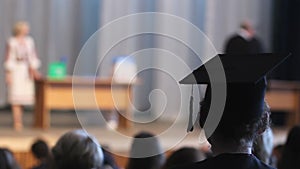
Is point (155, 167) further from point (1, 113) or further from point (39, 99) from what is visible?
point (1, 113)

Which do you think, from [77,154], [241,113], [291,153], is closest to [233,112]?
[241,113]

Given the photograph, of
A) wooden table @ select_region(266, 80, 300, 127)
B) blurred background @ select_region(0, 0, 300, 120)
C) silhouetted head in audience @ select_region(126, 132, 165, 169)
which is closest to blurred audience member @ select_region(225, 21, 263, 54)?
wooden table @ select_region(266, 80, 300, 127)

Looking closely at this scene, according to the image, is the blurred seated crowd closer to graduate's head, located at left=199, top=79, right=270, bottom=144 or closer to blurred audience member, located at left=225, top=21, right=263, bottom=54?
graduate's head, located at left=199, top=79, right=270, bottom=144

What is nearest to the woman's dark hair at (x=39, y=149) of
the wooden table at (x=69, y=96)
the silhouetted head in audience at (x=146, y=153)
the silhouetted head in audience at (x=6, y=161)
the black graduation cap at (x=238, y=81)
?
the silhouetted head in audience at (x=6, y=161)

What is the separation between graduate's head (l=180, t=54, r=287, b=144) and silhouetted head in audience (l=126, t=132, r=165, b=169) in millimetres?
648

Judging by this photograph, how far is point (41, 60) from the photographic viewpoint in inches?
375

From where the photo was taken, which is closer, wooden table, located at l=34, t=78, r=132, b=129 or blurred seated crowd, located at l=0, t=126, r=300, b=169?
blurred seated crowd, located at l=0, t=126, r=300, b=169

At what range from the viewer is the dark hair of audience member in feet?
9.10

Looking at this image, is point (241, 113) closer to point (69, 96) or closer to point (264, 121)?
point (264, 121)

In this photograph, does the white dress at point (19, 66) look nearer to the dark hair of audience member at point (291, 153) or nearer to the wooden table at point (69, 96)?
the wooden table at point (69, 96)

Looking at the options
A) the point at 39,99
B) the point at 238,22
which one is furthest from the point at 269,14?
the point at 39,99

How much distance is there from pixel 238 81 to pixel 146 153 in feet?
3.52

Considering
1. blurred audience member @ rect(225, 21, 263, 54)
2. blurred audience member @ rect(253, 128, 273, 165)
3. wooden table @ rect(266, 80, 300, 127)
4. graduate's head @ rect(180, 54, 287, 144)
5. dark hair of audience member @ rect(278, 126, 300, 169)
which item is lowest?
wooden table @ rect(266, 80, 300, 127)

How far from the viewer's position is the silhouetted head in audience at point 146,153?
2.57m
